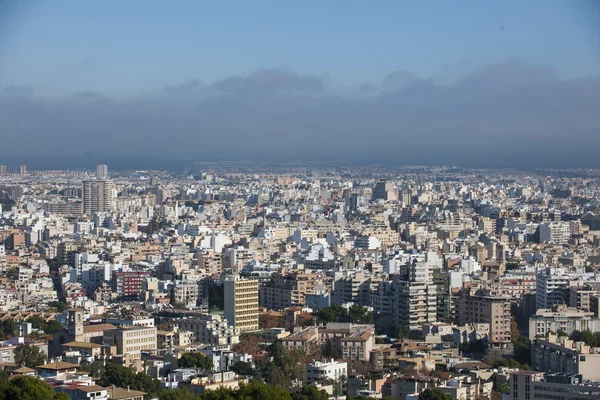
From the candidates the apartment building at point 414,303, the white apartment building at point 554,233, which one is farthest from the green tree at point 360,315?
the white apartment building at point 554,233

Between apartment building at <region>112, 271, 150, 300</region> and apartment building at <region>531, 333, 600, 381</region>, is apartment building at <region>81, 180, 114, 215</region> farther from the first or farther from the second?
apartment building at <region>531, 333, 600, 381</region>

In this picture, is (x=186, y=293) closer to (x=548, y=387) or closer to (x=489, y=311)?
(x=489, y=311)

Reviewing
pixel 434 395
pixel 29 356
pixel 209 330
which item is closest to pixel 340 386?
pixel 434 395

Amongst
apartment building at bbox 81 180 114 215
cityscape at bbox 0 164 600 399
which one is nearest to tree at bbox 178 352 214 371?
cityscape at bbox 0 164 600 399

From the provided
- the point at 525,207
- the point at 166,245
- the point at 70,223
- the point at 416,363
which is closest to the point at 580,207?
the point at 525,207

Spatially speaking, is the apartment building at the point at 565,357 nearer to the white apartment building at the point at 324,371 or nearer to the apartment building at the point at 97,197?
the white apartment building at the point at 324,371

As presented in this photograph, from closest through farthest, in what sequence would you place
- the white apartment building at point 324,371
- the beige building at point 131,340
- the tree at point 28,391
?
the tree at point 28,391, the white apartment building at point 324,371, the beige building at point 131,340
